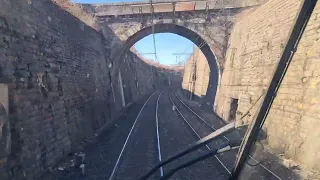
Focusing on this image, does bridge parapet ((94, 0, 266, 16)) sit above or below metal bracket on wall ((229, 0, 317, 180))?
above

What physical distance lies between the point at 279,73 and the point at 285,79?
19.2 ft

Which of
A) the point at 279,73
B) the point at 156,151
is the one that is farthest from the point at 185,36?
the point at 279,73

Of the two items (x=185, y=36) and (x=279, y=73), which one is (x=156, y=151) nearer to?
(x=279, y=73)

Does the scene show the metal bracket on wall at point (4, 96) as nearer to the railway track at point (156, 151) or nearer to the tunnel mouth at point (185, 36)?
the railway track at point (156, 151)

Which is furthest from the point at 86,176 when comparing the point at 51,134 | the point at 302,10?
the point at 302,10

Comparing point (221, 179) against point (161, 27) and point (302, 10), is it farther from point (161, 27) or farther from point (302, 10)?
point (161, 27)

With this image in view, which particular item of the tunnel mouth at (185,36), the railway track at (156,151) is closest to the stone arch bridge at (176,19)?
the tunnel mouth at (185,36)

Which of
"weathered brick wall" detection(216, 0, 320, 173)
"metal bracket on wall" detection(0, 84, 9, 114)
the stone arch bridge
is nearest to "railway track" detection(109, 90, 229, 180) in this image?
"weathered brick wall" detection(216, 0, 320, 173)

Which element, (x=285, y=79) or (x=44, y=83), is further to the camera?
(x=285, y=79)

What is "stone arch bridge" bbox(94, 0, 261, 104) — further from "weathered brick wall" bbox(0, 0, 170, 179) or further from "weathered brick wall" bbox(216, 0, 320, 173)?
"weathered brick wall" bbox(0, 0, 170, 179)

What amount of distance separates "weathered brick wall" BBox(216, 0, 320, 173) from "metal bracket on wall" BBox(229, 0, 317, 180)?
166 cm

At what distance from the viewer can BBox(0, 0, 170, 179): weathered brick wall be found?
21.0 ft

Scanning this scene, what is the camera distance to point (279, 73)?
3074 mm

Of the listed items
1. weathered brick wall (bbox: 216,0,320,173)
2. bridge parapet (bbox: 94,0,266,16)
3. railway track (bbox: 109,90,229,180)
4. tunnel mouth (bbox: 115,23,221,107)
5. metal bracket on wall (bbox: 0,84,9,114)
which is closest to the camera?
metal bracket on wall (bbox: 0,84,9,114)
